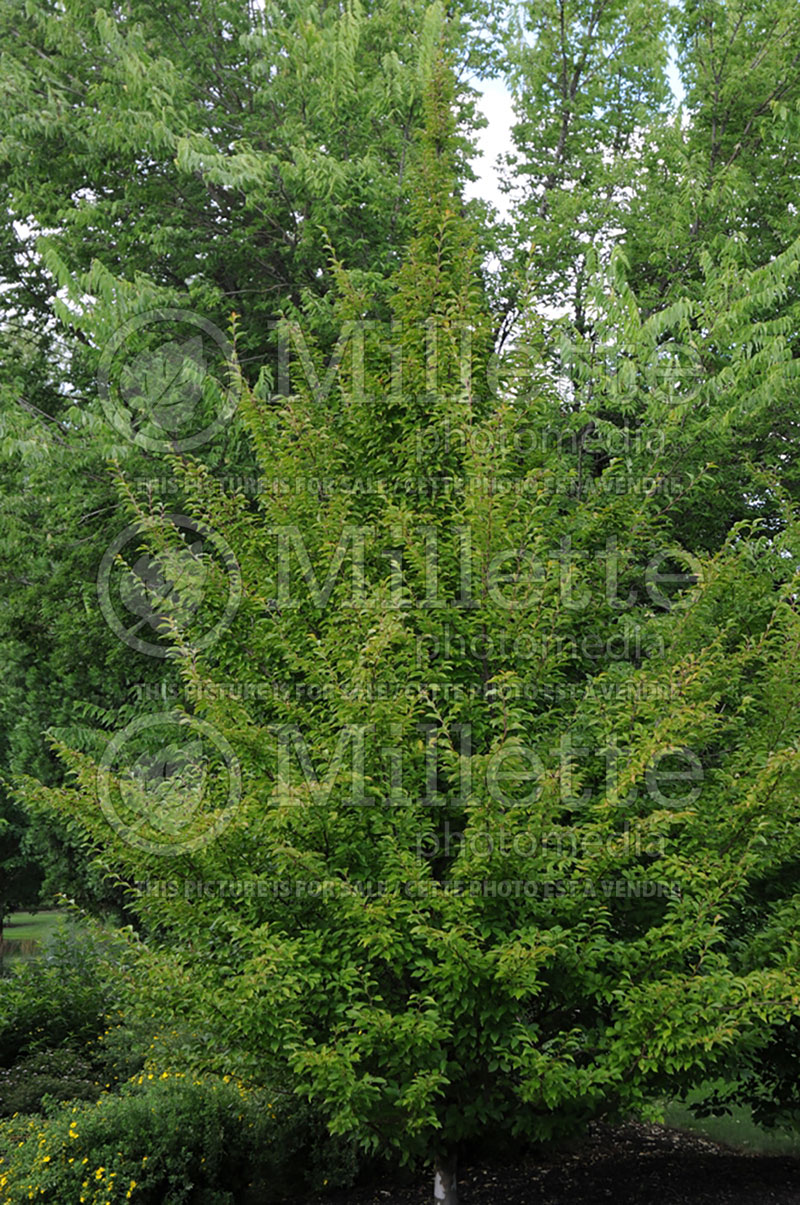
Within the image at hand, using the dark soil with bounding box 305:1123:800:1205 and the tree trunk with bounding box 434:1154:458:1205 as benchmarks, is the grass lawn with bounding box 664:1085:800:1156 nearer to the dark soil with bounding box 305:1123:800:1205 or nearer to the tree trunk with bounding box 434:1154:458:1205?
the dark soil with bounding box 305:1123:800:1205

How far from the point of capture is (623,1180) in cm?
866

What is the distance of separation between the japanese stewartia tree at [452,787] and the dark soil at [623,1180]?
6.33ft

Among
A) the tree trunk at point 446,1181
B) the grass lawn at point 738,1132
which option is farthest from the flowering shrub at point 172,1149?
the grass lawn at point 738,1132

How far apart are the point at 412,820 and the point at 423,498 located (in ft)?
7.76

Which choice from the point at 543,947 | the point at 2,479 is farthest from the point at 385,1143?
the point at 2,479

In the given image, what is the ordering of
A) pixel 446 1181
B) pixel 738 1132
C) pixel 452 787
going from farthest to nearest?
pixel 738 1132 → pixel 446 1181 → pixel 452 787

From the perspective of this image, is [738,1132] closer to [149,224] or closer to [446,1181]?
[446,1181]

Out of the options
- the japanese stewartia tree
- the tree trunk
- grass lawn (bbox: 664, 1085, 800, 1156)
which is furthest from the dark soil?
the japanese stewartia tree

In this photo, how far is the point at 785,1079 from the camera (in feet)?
25.3

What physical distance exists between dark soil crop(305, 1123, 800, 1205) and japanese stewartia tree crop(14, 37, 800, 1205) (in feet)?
6.33

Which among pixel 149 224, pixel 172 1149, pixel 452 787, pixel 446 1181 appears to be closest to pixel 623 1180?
pixel 446 1181

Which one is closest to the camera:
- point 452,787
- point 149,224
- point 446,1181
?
point 452,787

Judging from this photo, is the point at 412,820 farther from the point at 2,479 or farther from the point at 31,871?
the point at 31,871

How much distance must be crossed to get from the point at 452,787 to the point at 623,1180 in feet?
16.6
